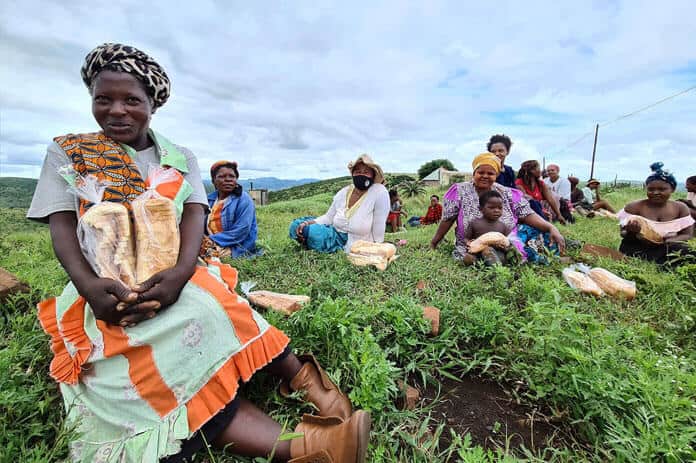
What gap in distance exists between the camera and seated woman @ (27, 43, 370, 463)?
1.37 meters

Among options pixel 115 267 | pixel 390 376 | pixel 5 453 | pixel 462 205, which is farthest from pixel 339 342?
pixel 462 205

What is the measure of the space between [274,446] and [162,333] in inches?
24.9

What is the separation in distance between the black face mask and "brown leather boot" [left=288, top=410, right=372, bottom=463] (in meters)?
3.27

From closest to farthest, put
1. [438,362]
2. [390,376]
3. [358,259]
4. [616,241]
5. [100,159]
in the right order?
[100,159] → [390,376] → [438,362] → [358,259] → [616,241]

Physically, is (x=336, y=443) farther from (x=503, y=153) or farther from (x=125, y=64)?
(x=503, y=153)

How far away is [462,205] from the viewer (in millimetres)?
4367

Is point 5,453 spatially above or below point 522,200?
below

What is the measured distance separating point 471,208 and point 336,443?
3479 mm

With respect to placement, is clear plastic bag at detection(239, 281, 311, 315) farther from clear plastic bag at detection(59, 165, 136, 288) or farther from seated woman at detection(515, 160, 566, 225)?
seated woman at detection(515, 160, 566, 225)

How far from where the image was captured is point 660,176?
13.7ft

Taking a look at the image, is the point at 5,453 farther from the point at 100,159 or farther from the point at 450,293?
the point at 450,293

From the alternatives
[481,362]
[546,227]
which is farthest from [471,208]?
[481,362]

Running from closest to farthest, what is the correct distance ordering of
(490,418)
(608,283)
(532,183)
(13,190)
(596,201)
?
(490,418)
(608,283)
(532,183)
(596,201)
(13,190)

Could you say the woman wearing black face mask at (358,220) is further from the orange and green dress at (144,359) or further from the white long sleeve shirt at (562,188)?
the white long sleeve shirt at (562,188)
